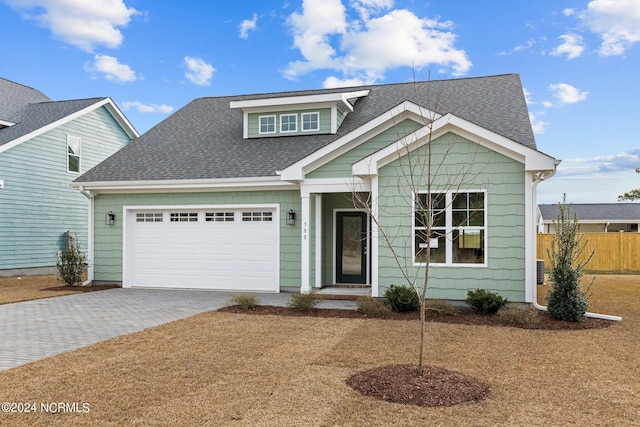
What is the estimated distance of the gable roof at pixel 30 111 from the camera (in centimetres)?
1844

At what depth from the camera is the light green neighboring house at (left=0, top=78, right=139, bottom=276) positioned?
17766 mm

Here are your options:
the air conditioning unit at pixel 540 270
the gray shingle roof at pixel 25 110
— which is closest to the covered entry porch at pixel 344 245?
the air conditioning unit at pixel 540 270

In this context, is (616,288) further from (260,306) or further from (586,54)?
(260,306)

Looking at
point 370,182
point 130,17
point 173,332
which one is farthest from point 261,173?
point 130,17

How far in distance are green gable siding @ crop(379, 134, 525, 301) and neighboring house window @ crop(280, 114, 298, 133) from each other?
515 cm

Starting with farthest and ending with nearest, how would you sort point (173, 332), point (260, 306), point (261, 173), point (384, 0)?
point (384, 0) → point (261, 173) → point (260, 306) → point (173, 332)

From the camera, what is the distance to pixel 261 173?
44.3 feet

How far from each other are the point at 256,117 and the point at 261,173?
3.17 m

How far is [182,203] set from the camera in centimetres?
1441

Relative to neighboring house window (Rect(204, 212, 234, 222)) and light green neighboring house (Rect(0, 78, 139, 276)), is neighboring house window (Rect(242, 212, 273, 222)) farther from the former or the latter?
light green neighboring house (Rect(0, 78, 139, 276))

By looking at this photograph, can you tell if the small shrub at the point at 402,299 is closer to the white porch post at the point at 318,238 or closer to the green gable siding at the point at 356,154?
the white porch post at the point at 318,238

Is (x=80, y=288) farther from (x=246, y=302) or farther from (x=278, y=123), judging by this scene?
(x=278, y=123)

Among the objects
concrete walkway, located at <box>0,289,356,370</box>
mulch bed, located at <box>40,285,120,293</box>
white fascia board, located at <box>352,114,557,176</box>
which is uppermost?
white fascia board, located at <box>352,114,557,176</box>

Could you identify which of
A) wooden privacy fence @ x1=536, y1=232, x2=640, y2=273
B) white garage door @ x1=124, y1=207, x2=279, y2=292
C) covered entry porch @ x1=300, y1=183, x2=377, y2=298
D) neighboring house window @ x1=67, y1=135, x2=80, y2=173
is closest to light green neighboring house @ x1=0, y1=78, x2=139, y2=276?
neighboring house window @ x1=67, y1=135, x2=80, y2=173
